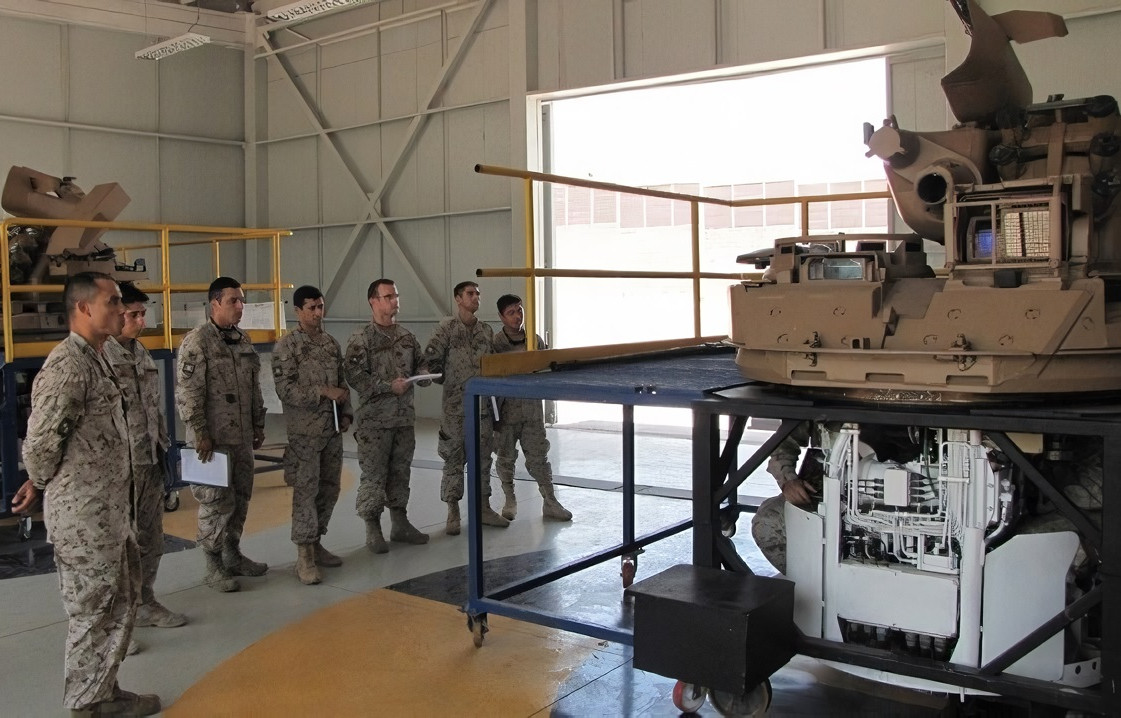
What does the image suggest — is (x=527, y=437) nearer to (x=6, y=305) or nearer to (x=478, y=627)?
(x=478, y=627)

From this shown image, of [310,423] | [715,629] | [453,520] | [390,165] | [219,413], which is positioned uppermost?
[390,165]

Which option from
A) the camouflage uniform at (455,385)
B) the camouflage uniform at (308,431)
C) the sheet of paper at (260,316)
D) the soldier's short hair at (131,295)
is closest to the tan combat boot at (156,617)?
the camouflage uniform at (308,431)

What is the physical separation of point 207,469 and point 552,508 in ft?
10.2

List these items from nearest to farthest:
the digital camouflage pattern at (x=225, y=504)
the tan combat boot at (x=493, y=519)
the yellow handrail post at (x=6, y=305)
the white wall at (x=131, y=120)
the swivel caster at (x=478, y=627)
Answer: the swivel caster at (x=478, y=627) → the digital camouflage pattern at (x=225, y=504) → the yellow handrail post at (x=6, y=305) → the tan combat boot at (x=493, y=519) → the white wall at (x=131, y=120)

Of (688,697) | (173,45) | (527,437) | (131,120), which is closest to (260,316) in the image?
(527,437)

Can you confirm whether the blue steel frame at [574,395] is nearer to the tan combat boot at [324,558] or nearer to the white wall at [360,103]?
the tan combat boot at [324,558]

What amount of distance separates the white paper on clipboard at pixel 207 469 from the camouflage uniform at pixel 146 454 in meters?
0.52

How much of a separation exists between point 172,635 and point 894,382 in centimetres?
434

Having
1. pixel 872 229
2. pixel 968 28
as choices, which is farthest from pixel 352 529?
pixel 872 229

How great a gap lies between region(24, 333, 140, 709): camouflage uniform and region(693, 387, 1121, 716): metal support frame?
2685mm

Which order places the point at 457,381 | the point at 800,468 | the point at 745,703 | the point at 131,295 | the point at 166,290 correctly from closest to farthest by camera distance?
the point at 745,703, the point at 800,468, the point at 131,295, the point at 457,381, the point at 166,290

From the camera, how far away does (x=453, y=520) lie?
8242mm

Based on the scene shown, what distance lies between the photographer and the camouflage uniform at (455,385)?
8.25 metres

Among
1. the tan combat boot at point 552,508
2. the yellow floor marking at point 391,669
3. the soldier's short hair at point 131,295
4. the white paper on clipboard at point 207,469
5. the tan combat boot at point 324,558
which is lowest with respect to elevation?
the yellow floor marking at point 391,669
